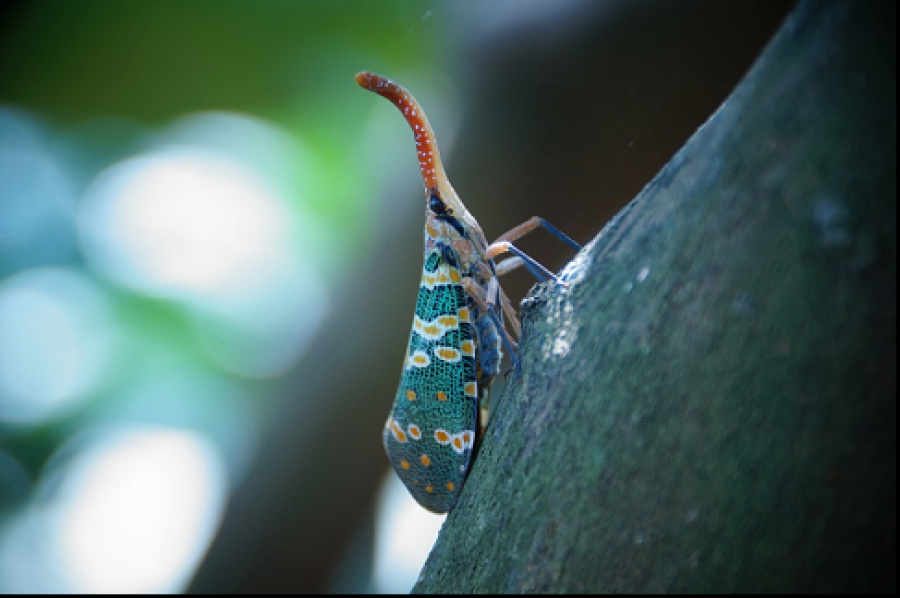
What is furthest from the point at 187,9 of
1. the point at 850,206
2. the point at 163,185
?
the point at 850,206

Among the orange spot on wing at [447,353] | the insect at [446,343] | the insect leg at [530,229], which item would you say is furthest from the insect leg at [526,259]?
the orange spot on wing at [447,353]

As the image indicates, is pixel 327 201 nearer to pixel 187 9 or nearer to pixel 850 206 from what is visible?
pixel 187 9

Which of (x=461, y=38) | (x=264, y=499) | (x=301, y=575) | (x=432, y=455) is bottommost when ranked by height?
(x=301, y=575)

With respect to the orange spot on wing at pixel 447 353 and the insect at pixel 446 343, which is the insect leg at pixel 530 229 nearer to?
the insect at pixel 446 343

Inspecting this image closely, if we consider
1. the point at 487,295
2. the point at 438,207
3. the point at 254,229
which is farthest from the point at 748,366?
the point at 254,229

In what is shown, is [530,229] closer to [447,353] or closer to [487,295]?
[487,295]

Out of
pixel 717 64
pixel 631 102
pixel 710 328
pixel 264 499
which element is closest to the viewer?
pixel 710 328
